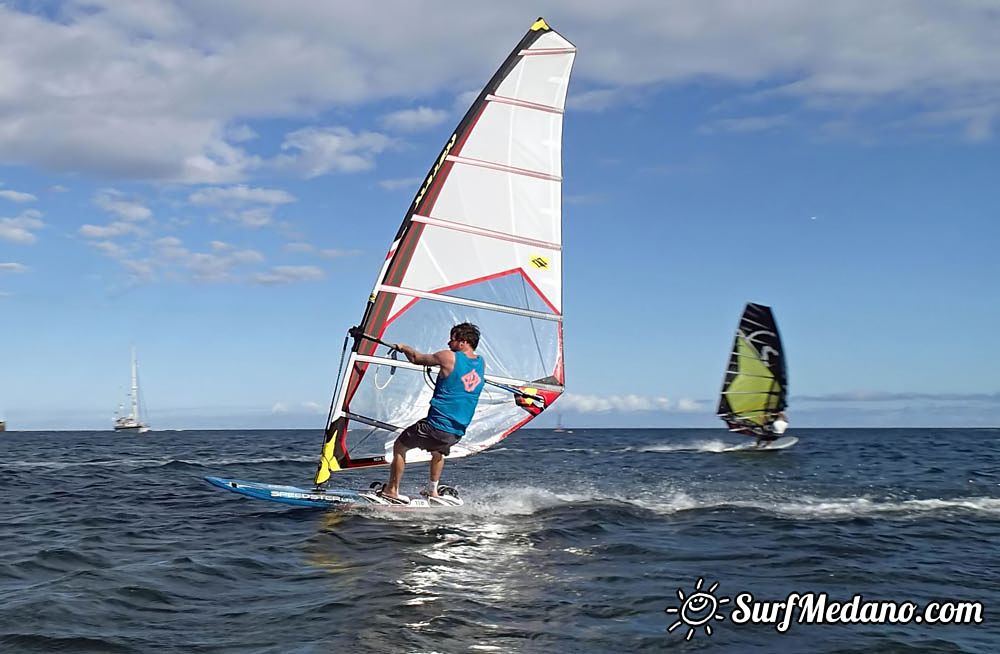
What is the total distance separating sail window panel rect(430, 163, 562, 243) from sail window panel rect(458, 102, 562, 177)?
19cm

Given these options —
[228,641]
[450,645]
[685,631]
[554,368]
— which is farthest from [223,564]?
[554,368]

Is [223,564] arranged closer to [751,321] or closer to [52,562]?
[52,562]

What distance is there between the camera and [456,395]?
10.1 metres

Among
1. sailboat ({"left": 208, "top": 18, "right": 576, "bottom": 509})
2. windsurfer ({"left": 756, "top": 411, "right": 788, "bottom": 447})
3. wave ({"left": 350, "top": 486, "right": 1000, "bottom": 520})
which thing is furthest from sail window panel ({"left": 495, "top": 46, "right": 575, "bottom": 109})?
windsurfer ({"left": 756, "top": 411, "right": 788, "bottom": 447})

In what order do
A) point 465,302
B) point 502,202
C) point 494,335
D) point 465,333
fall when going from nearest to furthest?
point 465,333, point 465,302, point 502,202, point 494,335

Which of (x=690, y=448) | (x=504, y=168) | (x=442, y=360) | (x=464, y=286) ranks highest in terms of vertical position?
(x=504, y=168)

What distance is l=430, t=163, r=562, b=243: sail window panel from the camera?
1141 centimetres

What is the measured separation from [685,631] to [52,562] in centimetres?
604

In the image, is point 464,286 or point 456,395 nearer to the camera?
point 456,395

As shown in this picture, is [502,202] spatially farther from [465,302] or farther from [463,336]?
[463,336]

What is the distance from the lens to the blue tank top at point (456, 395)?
9992 millimetres

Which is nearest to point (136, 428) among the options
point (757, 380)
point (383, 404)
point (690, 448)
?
point (690, 448)

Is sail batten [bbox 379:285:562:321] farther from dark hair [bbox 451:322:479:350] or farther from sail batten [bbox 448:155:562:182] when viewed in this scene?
sail batten [bbox 448:155:562:182]

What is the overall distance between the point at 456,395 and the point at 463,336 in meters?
0.72
